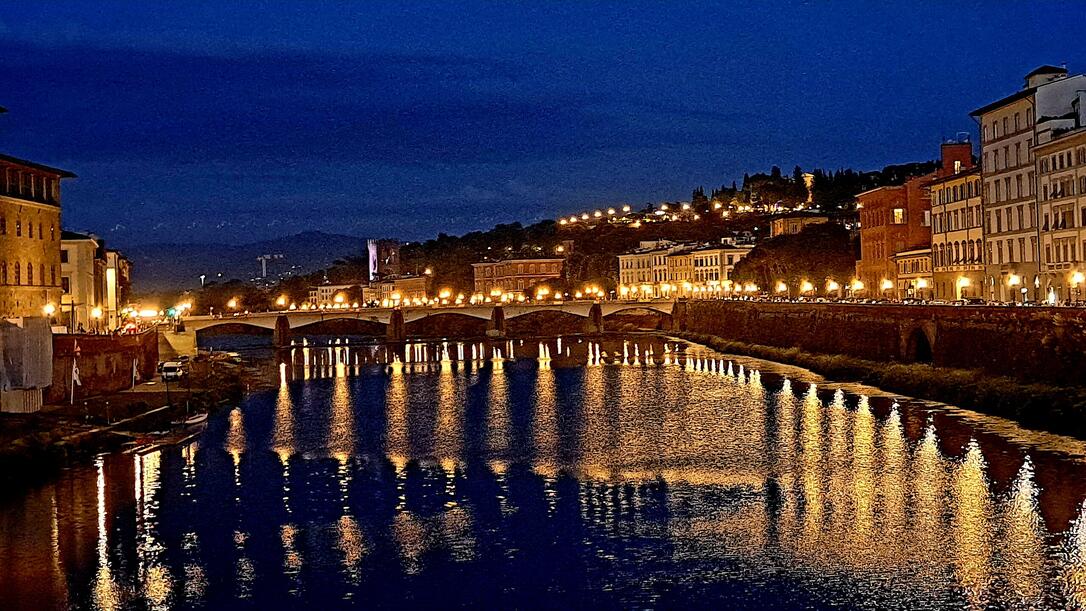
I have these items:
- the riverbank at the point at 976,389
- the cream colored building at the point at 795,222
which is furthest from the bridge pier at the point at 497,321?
the riverbank at the point at 976,389

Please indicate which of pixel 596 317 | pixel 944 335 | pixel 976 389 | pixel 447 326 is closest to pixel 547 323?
pixel 447 326

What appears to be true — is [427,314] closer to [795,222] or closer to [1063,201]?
[795,222]

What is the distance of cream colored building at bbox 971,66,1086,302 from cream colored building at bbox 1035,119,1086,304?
1011mm

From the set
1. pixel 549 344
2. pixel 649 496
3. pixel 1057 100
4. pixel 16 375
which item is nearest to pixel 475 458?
pixel 649 496

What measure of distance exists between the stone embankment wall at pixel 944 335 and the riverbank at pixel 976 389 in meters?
0.61

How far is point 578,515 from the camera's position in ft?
101

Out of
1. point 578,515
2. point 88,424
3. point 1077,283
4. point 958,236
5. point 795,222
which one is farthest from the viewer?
point 795,222

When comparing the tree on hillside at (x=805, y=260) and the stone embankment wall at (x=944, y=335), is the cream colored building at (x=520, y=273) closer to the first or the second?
the tree on hillside at (x=805, y=260)

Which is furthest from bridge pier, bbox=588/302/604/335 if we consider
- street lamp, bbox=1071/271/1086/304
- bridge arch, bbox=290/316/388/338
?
street lamp, bbox=1071/271/1086/304

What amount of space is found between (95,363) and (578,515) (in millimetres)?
29673

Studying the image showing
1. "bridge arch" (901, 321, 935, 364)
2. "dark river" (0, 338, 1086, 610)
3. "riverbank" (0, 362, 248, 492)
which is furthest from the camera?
"bridge arch" (901, 321, 935, 364)

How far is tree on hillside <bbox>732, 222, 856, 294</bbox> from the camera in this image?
106750 mm

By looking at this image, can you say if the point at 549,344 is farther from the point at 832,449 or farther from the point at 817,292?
the point at 832,449

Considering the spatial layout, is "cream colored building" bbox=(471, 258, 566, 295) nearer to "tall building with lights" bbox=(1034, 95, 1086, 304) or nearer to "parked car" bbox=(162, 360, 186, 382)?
"parked car" bbox=(162, 360, 186, 382)
